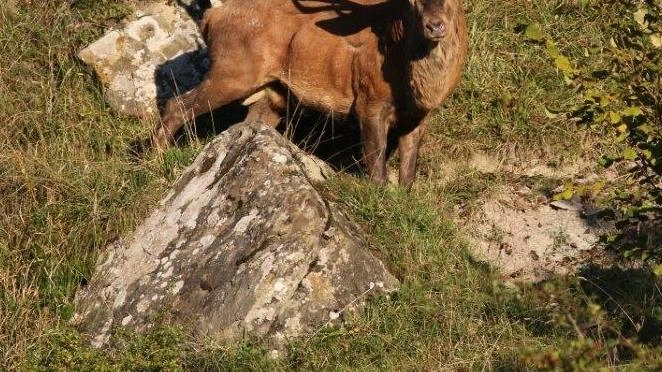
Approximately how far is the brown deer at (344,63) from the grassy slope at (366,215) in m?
0.49

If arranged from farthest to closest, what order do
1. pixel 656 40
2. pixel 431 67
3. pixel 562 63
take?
pixel 431 67
pixel 656 40
pixel 562 63

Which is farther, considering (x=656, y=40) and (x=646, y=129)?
(x=646, y=129)

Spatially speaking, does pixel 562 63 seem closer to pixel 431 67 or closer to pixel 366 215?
pixel 366 215

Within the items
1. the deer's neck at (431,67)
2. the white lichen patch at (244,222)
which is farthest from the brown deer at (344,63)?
the white lichen patch at (244,222)

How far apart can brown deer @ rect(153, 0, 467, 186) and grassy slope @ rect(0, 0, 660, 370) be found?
1.62ft

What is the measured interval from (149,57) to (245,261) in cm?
376

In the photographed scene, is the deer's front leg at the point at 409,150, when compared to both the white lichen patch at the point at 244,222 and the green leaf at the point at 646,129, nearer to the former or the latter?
the white lichen patch at the point at 244,222

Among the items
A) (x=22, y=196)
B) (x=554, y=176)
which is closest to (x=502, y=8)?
(x=554, y=176)

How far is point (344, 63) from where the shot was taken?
9.42 meters

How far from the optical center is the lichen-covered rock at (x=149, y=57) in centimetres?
1032

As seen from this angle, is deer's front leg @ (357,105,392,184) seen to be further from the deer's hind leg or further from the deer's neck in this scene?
the deer's hind leg

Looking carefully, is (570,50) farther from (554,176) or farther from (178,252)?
(178,252)

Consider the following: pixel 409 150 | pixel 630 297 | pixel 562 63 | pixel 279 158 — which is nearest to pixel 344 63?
pixel 409 150

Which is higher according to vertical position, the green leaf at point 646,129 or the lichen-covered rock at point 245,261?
the green leaf at point 646,129
